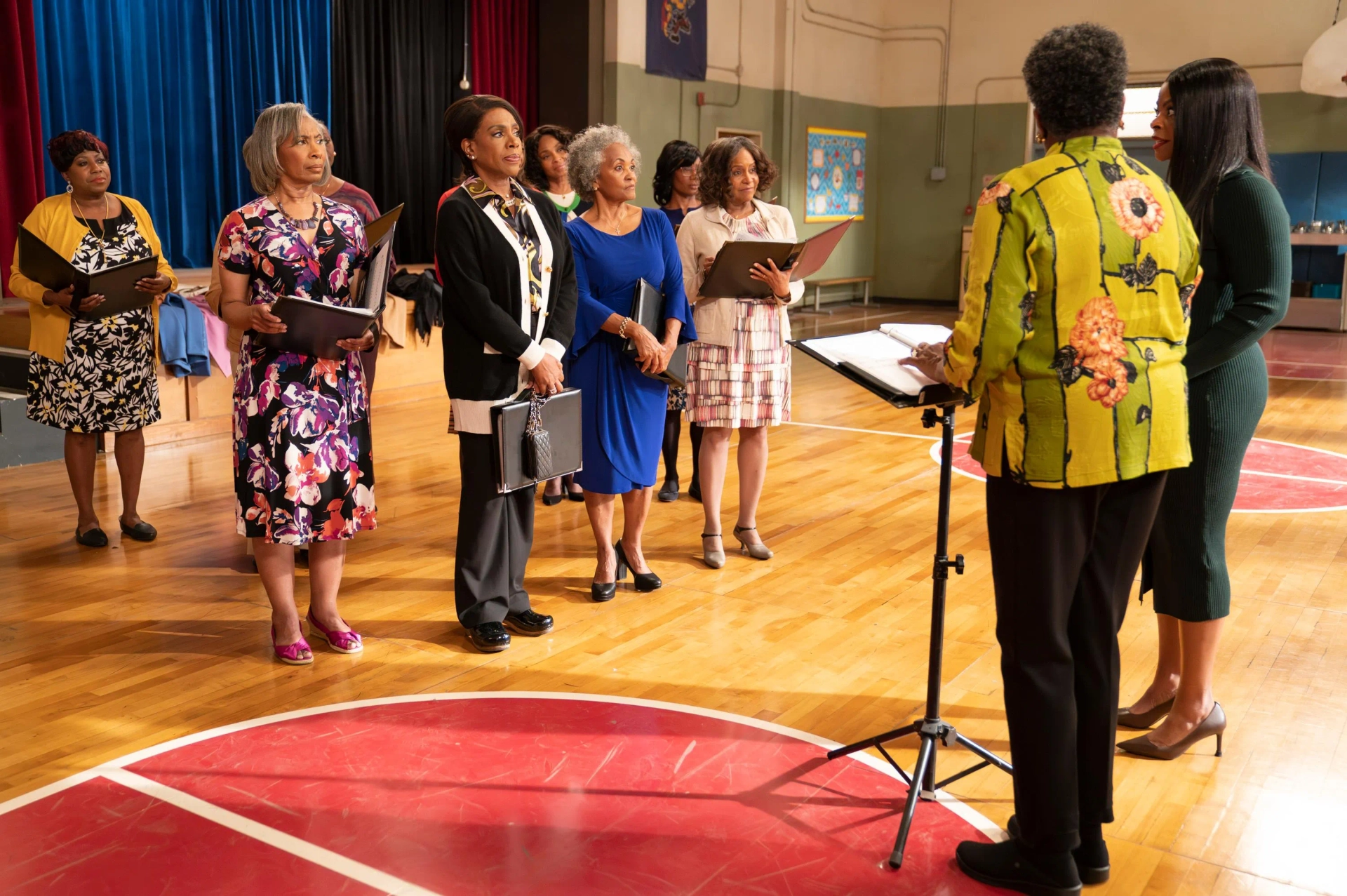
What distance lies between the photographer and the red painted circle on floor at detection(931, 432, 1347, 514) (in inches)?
208

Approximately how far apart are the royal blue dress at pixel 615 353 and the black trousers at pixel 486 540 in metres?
0.35

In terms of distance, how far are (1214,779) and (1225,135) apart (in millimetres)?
1414

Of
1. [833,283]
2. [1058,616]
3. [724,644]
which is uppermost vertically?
[1058,616]

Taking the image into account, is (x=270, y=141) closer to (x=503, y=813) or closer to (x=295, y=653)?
(x=295, y=653)

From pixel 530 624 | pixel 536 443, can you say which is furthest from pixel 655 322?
pixel 530 624

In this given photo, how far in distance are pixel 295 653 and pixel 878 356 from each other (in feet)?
6.23

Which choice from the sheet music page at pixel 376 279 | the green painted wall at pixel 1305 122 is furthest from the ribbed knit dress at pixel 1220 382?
the green painted wall at pixel 1305 122

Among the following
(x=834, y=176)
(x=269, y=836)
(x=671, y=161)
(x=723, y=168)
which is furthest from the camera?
(x=834, y=176)

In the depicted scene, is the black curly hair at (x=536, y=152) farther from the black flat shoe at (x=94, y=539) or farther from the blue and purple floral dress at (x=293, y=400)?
the black flat shoe at (x=94, y=539)

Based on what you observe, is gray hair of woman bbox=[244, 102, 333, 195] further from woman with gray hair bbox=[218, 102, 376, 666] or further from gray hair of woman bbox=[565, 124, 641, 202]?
gray hair of woman bbox=[565, 124, 641, 202]

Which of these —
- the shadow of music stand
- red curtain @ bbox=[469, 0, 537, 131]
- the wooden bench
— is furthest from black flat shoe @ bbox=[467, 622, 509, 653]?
the wooden bench

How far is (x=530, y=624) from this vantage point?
11.8 feet

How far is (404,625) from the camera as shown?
12.1 ft

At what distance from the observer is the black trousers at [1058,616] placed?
2016mm
